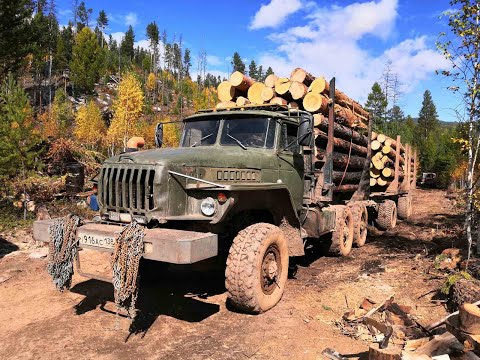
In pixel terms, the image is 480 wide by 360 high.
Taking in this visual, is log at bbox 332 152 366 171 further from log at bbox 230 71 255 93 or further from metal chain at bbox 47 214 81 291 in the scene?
metal chain at bbox 47 214 81 291

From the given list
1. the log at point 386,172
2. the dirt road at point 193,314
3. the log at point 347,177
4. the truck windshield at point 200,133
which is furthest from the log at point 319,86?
the log at point 386,172

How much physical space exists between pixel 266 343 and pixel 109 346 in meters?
1.64

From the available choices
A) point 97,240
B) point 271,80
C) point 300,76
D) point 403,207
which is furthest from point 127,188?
point 403,207

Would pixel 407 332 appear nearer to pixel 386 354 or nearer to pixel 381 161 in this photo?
pixel 386 354

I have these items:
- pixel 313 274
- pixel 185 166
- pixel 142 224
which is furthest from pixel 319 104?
pixel 142 224

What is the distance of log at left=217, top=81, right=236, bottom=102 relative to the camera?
8766 mm

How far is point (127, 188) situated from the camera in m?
4.60

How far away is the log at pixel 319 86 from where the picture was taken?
8.09 m

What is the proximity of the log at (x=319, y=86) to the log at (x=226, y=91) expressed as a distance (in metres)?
1.77

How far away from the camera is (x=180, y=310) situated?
502cm

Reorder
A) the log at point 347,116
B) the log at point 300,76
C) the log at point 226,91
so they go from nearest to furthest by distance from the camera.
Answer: the log at point 300,76
the log at point 226,91
the log at point 347,116

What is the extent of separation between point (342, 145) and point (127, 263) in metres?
6.50

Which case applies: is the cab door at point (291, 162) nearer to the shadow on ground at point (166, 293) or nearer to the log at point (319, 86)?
the shadow on ground at point (166, 293)

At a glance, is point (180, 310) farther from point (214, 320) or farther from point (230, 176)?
point (230, 176)
